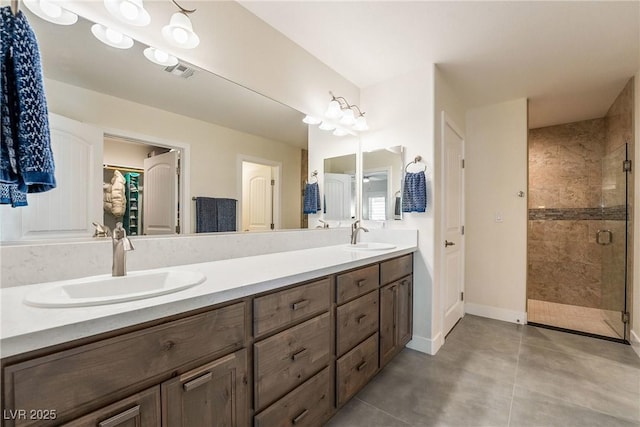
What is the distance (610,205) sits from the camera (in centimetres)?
288

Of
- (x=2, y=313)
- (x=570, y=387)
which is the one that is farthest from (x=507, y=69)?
(x=2, y=313)

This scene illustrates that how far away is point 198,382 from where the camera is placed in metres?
0.88

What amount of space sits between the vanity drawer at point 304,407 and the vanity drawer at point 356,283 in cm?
37

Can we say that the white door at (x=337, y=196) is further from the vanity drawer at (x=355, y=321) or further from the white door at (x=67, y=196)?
the white door at (x=67, y=196)

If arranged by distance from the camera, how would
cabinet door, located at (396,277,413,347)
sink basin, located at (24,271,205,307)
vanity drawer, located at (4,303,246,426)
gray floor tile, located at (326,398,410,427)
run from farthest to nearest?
cabinet door, located at (396,277,413,347)
gray floor tile, located at (326,398,410,427)
sink basin, located at (24,271,205,307)
vanity drawer, located at (4,303,246,426)

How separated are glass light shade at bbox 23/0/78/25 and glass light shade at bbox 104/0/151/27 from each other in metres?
0.14

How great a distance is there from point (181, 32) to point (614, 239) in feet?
13.1

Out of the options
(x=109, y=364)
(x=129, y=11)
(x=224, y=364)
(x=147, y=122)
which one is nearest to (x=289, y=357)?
(x=224, y=364)

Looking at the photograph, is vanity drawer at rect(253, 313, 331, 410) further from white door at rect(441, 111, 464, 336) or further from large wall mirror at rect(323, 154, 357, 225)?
white door at rect(441, 111, 464, 336)

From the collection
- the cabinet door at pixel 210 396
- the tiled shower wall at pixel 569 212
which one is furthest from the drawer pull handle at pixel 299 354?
the tiled shower wall at pixel 569 212

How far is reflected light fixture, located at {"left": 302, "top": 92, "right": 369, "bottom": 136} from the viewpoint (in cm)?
232

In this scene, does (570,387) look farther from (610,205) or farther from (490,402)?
(610,205)

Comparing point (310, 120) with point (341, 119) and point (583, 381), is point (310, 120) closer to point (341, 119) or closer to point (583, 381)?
point (341, 119)

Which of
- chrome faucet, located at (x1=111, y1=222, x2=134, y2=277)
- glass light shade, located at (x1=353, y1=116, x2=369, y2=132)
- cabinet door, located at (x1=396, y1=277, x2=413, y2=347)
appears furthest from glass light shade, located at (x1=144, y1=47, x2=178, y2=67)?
cabinet door, located at (x1=396, y1=277, x2=413, y2=347)
